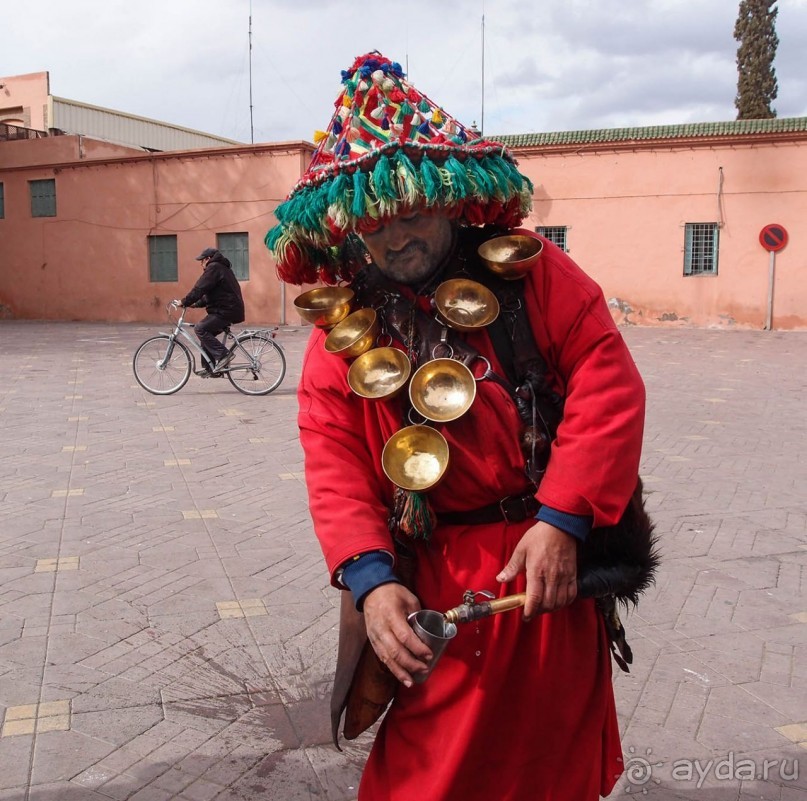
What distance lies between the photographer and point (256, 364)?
11.3 meters

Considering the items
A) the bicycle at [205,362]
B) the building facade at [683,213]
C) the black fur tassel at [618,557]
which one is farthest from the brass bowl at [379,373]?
the building facade at [683,213]

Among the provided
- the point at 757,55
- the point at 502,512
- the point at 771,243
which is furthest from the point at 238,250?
the point at 502,512

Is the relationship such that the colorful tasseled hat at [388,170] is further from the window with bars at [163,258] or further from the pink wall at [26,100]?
the pink wall at [26,100]

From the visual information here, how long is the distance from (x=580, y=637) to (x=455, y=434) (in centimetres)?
54

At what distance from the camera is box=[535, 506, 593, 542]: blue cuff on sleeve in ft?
5.74

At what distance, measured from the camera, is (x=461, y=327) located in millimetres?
1903

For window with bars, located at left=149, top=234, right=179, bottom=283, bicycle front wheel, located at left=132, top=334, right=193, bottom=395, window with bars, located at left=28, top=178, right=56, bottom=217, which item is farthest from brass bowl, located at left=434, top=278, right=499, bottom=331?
window with bars, located at left=28, top=178, right=56, bottom=217

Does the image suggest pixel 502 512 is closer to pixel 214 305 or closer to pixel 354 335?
pixel 354 335

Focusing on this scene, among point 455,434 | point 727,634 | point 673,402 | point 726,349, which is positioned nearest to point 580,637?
point 455,434

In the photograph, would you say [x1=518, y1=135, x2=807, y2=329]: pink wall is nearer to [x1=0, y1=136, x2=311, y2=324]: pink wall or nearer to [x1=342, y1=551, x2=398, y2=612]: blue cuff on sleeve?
[x1=0, y1=136, x2=311, y2=324]: pink wall

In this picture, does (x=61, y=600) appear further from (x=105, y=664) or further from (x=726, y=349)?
(x=726, y=349)

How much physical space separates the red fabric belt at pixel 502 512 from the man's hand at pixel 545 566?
0.11m

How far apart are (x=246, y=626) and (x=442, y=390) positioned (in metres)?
2.44

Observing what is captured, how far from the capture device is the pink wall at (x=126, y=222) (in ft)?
80.9
